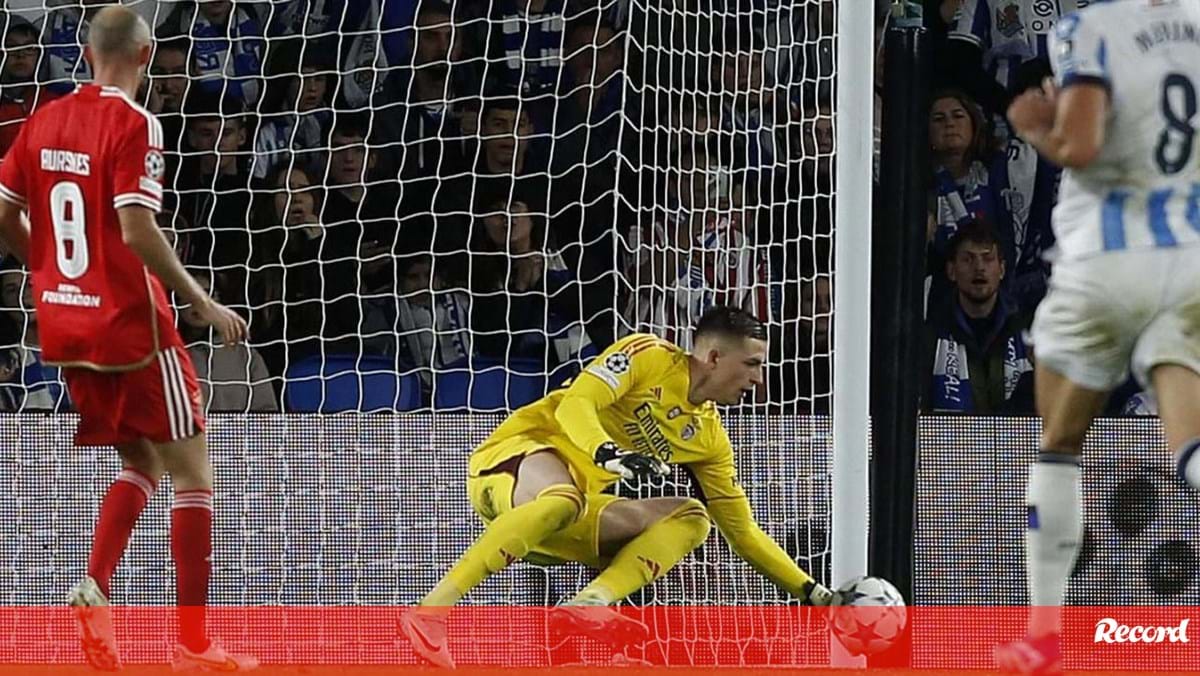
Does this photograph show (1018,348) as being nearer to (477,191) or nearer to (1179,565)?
(1179,565)

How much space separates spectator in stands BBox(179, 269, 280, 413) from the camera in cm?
732

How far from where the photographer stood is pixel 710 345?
625 cm

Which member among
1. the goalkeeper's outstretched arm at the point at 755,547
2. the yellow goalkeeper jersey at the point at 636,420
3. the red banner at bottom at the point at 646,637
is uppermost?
the yellow goalkeeper jersey at the point at 636,420

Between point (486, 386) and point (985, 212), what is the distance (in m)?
1.95

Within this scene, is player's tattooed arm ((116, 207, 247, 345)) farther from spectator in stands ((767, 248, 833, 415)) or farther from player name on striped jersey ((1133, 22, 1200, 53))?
spectator in stands ((767, 248, 833, 415))

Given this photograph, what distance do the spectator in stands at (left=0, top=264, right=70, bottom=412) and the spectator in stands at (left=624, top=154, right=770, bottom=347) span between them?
208 cm

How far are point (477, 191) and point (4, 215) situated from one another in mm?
2913

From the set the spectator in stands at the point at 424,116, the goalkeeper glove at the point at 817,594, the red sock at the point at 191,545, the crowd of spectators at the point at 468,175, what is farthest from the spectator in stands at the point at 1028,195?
the red sock at the point at 191,545

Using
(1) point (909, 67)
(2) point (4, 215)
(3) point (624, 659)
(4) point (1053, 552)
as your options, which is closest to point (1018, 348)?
(1) point (909, 67)

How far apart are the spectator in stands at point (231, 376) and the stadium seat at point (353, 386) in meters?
0.10

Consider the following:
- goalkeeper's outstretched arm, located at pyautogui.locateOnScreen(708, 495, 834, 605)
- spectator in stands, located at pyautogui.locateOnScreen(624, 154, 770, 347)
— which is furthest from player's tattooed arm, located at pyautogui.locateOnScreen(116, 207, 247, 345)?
spectator in stands, located at pyautogui.locateOnScreen(624, 154, 770, 347)

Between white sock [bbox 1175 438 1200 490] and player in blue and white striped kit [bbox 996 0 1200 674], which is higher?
player in blue and white striped kit [bbox 996 0 1200 674]

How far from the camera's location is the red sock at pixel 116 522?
16.1 feet

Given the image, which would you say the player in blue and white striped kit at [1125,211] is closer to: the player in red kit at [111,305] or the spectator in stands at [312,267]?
the player in red kit at [111,305]
